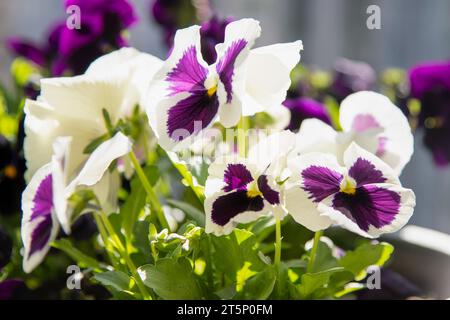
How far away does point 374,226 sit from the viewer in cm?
37

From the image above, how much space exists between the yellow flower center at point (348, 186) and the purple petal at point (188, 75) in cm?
9

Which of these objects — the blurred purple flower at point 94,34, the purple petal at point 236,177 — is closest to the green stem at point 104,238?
the purple petal at point 236,177

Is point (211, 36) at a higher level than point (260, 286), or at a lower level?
higher

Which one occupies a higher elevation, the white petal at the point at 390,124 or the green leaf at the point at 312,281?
the white petal at the point at 390,124

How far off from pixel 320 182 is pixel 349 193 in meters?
0.02

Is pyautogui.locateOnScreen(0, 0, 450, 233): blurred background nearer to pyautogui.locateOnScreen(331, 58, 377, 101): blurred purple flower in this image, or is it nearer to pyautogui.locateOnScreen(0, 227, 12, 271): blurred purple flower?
pyautogui.locateOnScreen(331, 58, 377, 101): blurred purple flower

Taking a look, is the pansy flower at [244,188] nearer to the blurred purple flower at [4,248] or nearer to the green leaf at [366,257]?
the green leaf at [366,257]

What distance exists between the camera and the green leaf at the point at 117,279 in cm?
40

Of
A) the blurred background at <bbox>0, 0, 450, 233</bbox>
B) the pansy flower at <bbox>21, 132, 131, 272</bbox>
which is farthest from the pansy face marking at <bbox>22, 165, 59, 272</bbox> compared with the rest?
the blurred background at <bbox>0, 0, 450, 233</bbox>

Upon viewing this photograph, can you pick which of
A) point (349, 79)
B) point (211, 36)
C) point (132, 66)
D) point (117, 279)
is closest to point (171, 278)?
point (117, 279)

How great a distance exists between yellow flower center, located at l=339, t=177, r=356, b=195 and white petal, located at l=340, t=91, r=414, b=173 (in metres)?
0.08

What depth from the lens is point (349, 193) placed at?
38 centimetres

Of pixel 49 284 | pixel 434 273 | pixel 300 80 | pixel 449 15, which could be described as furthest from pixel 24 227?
pixel 449 15

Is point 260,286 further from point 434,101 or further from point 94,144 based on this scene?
point 434,101
